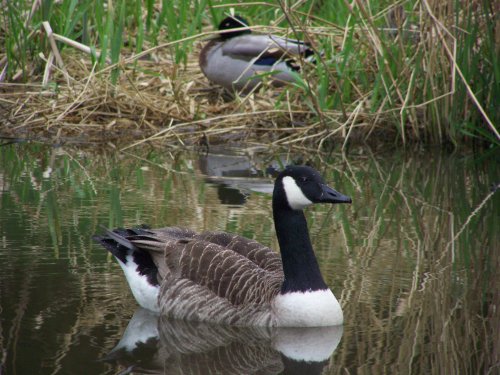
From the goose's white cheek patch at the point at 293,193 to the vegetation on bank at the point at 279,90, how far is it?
13.1 ft

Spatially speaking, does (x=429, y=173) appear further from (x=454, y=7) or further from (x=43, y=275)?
(x=43, y=275)

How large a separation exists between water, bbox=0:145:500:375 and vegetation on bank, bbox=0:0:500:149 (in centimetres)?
50

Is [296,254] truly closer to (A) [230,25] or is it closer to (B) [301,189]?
(B) [301,189]

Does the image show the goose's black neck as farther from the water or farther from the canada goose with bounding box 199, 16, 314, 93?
the canada goose with bounding box 199, 16, 314, 93

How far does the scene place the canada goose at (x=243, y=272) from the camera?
222 inches

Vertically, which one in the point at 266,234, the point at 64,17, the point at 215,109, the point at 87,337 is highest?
the point at 64,17

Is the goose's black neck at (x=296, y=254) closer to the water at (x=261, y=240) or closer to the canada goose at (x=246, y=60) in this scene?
the water at (x=261, y=240)

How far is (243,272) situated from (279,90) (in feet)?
21.5

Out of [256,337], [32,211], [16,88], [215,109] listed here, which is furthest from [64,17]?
[256,337]

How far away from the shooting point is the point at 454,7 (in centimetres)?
968

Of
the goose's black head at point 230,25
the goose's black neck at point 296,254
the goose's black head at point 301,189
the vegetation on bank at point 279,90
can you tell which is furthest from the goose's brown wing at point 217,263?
the goose's black head at point 230,25

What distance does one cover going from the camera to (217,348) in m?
5.28

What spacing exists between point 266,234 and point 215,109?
4397 mm

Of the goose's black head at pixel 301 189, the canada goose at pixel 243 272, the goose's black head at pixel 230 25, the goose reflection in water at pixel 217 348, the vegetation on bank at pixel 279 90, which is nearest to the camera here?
the goose reflection in water at pixel 217 348
